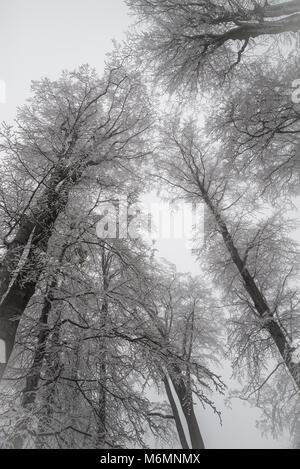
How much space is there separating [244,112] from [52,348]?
5.34 meters

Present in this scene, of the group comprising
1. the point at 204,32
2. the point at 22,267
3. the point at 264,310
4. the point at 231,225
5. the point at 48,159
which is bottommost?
the point at 22,267

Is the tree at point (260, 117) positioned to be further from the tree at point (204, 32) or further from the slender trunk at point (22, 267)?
the slender trunk at point (22, 267)

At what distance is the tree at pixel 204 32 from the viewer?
5336 mm

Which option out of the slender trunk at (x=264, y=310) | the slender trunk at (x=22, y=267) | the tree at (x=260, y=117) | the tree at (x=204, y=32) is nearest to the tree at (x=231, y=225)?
the slender trunk at (x=264, y=310)

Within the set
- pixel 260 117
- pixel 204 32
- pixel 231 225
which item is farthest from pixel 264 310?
pixel 204 32

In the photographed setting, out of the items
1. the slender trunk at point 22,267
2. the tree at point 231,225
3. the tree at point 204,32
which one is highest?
the tree at point 204,32

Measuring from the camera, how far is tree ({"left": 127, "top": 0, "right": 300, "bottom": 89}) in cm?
534

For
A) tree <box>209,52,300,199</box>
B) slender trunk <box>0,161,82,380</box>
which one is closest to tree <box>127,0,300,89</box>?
tree <box>209,52,300,199</box>

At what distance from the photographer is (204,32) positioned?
600 cm

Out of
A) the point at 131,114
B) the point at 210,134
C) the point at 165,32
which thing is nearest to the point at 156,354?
the point at 210,134

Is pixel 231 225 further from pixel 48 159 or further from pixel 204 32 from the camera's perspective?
pixel 48 159

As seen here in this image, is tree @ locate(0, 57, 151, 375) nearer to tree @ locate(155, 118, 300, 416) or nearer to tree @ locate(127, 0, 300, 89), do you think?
tree @ locate(127, 0, 300, 89)

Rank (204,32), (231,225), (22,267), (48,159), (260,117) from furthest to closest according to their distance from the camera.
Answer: (231,225), (204,32), (260,117), (48,159), (22,267)
